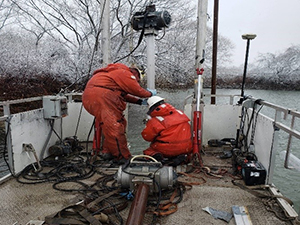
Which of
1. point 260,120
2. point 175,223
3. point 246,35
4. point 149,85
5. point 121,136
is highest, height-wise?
point 246,35

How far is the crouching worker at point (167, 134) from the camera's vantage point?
342cm

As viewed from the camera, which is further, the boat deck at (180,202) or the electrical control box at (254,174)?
the electrical control box at (254,174)

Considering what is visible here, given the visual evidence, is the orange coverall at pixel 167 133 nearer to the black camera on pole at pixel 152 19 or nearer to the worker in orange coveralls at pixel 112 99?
the worker in orange coveralls at pixel 112 99

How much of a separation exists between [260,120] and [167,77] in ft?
31.1

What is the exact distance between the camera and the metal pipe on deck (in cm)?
199

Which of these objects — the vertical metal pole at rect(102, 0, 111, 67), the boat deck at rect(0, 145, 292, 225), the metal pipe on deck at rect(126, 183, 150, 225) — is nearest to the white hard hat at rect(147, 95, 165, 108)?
the boat deck at rect(0, 145, 292, 225)

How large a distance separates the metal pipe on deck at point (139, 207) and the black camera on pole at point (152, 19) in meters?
2.67

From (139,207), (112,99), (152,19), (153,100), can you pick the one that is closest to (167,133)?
(153,100)

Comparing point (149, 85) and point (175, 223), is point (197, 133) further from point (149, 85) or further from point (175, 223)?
point (175, 223)

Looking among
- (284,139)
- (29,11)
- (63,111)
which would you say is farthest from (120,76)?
(29,11)

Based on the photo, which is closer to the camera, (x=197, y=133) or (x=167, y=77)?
(x=197, y=133)

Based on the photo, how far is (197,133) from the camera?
151 inches

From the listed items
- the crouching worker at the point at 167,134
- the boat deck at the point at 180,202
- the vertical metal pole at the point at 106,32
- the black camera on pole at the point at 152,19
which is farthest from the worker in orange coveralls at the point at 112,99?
the vertical metal pole at the point at 106,32

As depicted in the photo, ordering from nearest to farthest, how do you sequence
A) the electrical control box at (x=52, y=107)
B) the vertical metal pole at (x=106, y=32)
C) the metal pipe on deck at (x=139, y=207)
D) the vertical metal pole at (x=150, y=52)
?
the metal pipe on deck at (x=139, y=207), the electrical control box at (x=52, y=107), the vertical metal pole at (x=150, y=52), the vertical metal pole at (x=106, y=32)
